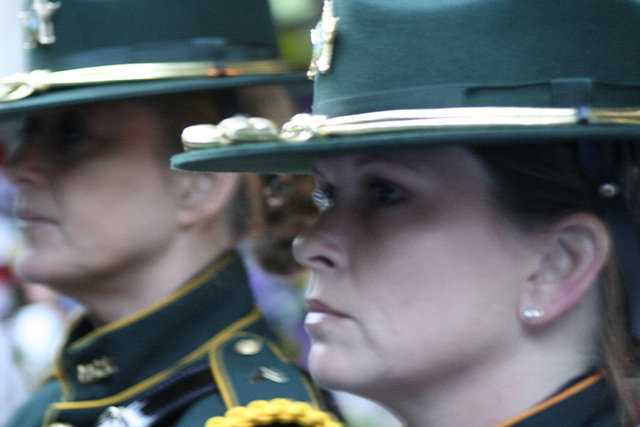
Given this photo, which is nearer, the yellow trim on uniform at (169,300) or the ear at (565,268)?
the ear at (565,268)

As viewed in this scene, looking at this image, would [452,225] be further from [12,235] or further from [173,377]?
[12,235]

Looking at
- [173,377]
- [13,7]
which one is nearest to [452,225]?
[173,377]

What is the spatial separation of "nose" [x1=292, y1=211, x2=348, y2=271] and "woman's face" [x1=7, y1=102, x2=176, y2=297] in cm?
95

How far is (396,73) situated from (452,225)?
0.91 feet

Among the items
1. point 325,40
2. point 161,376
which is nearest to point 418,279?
point 325,40

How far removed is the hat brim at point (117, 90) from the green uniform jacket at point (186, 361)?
0.49 metres

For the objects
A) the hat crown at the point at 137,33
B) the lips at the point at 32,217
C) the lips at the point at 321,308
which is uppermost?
the hat crown at the point at 137,33

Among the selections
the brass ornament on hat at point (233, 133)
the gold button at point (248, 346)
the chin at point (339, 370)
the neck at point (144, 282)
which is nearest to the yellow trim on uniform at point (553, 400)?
the chin at point (339, 370)

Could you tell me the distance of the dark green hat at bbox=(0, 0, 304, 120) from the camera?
2.61m

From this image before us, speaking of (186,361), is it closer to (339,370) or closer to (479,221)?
(339,370)

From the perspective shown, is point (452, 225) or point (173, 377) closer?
point (452, 225)

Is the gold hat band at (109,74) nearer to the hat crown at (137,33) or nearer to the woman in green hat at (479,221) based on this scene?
the hat crown at (137,33)

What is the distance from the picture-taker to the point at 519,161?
1.68 meters

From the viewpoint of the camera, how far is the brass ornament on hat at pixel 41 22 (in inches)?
106
